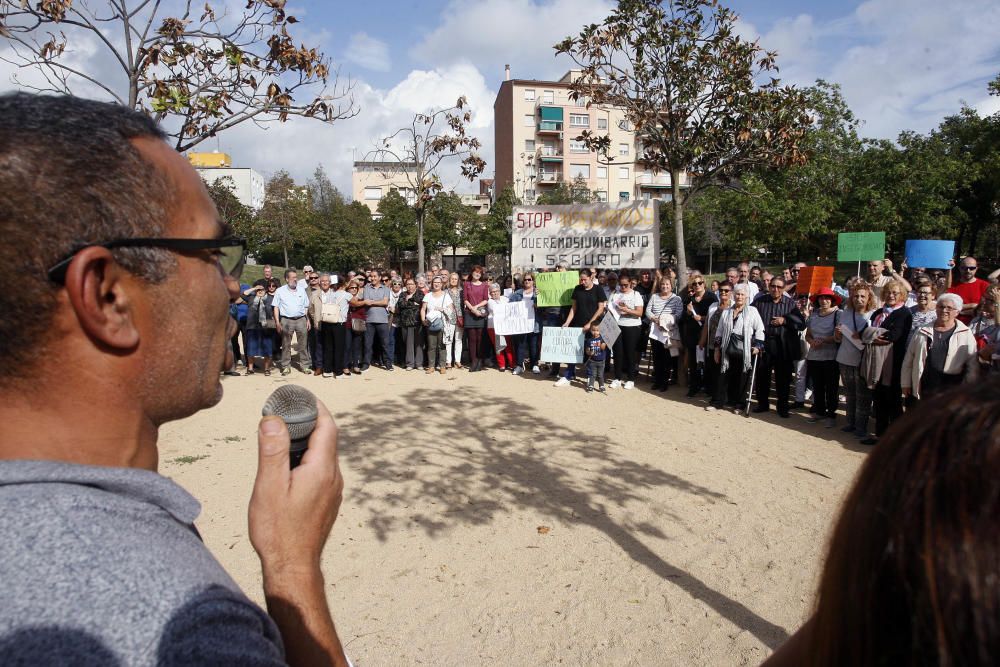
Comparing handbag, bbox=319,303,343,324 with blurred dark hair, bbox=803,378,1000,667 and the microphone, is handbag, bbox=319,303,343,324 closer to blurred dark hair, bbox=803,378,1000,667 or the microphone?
the microphone

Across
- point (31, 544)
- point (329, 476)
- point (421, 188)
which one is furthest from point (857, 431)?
point (421, 188)

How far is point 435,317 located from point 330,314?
1958 millimetres

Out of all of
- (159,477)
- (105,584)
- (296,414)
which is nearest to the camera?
(105,584)

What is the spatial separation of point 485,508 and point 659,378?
5948 mm

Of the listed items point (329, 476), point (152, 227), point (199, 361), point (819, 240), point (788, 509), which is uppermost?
point (819, 240)

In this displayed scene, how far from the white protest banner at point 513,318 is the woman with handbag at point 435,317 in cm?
96

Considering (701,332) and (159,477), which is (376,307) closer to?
(701,332)

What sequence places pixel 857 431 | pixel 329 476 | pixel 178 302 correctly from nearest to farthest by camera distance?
pixel 178 302 → pixel 329 476 → pixel 857 431

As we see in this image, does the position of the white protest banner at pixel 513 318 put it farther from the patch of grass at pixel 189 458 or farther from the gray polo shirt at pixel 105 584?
the gray polo shirt at pixel 105 584

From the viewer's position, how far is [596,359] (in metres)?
10.2

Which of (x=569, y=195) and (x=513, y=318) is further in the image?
(x=569, y=195)

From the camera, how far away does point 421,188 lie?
16828 mm

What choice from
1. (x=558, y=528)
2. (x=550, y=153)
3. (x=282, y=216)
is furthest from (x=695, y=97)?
(x=550, y=153)

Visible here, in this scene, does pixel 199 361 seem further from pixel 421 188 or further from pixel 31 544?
pixel 421 188
